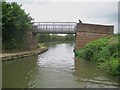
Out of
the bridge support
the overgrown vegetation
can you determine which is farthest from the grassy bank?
the overgrown vegetation

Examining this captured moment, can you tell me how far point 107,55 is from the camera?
25.2 metres

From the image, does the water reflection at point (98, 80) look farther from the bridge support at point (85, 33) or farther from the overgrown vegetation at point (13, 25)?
the overgrown vegetation at point (13, 25)

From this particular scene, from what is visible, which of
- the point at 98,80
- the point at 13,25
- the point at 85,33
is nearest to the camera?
the point at 98,80

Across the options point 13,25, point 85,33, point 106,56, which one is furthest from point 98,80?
point 13,25

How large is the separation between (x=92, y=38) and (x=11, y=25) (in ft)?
40.9

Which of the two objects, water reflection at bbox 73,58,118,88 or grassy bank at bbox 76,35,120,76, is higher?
grassy bank at bbox 76,35,120,76

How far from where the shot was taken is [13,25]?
1661 inches

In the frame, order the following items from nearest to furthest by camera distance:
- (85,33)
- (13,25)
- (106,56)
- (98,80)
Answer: (98,80), (106,56), (13,25), (85,33)

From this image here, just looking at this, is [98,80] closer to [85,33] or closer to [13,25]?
[85,33]

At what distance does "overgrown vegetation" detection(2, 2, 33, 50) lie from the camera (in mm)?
41031

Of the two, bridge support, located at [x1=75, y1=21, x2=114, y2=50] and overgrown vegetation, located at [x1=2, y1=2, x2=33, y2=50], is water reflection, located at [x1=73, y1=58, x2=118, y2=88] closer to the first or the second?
bridge support, located at [x1=75, y1=21, x2=114, y2=50]

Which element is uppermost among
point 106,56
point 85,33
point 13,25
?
point 13,25

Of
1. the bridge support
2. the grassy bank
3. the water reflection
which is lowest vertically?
the water reflection

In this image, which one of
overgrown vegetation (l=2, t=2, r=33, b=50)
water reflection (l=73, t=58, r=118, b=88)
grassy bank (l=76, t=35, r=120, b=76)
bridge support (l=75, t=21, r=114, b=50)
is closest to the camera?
water reflection (l=73, t=58, r=118, b=88)
